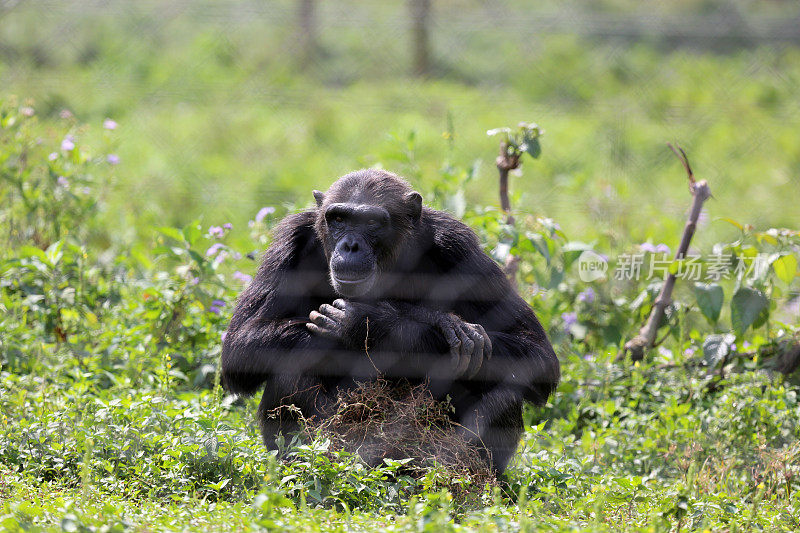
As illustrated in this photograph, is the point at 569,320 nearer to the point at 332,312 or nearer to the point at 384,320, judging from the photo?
the point at 384,320

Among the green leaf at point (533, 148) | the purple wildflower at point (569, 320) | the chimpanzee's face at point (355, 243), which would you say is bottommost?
the purple wildflower at point (569, 320)

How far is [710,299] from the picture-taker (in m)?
5.29

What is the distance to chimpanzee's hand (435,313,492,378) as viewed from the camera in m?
4.05

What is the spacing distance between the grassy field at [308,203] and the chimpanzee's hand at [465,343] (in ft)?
1.74

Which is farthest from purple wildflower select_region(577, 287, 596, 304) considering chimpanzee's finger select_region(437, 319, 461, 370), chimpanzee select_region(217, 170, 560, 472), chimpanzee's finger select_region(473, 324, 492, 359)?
chimpanzee's finger select_region(437, 319, 461, 370)

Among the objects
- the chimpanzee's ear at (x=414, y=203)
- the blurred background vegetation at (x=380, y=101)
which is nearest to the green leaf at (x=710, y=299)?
the chimpanzee's ear at (x=414, y=203)

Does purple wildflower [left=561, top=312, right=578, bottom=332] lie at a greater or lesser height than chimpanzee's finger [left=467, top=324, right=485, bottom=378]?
lesser

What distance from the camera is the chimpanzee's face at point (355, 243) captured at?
13.6 feet

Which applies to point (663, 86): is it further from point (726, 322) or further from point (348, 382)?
point (348, 382)

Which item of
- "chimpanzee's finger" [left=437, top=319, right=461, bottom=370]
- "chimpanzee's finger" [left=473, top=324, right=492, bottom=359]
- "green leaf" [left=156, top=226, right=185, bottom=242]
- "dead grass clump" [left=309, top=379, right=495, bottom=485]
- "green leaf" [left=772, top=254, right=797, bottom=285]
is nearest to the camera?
"dead grass clump" [left=309, top=379, right=495, bottom=485]

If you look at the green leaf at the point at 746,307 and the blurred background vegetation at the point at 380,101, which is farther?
the blurred background vegetation at the point at 380,101

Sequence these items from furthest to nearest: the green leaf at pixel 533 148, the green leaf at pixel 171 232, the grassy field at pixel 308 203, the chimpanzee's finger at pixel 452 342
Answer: the green leaf at pixel 533 148
the green leaf at pixel 171 232
the chimpanzee's finger at pixel 452 342
the grassy field at pixel 308 203

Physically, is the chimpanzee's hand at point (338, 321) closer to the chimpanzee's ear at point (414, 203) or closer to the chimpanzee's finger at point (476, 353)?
the chimpanzee's finger at point (476, 353)

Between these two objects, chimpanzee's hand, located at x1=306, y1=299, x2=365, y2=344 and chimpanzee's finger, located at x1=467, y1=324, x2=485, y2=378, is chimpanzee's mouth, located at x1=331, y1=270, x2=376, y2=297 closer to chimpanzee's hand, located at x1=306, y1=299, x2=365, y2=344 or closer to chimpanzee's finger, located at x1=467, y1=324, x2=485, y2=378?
chimpanzee's hand, located at x1=306, y1=299, x2=365, y2=344
